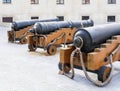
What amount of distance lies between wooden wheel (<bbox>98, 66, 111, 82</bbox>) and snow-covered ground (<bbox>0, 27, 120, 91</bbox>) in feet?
0.49

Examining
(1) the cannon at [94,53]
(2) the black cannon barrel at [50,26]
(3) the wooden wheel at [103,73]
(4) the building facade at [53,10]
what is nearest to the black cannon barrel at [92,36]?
(1) the cannon at [94,53]

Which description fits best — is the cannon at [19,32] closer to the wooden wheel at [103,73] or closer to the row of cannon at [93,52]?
the row of cannon at [93,52]

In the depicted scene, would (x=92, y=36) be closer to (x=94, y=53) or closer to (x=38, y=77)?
(x=94, y=53)

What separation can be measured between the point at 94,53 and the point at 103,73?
14.4 inches

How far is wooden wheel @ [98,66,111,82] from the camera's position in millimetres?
4992

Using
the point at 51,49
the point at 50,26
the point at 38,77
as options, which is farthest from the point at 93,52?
the point at 50,26

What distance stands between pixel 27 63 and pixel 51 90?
2.15 meters

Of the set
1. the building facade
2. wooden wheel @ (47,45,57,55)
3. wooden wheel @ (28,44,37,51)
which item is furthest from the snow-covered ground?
the building facade

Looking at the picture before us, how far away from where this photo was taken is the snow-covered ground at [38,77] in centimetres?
484

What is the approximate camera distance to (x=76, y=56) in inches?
210

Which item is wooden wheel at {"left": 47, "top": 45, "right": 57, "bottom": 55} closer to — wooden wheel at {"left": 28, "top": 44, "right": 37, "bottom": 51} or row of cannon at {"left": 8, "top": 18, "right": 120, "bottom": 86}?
wooden wheel at {"left": 28, "top": 44, "right": 37, "bottom": 51}

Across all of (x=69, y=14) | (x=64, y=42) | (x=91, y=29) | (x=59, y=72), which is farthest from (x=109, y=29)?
(x=69, y=14)

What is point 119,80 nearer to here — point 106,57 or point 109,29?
point 106,57

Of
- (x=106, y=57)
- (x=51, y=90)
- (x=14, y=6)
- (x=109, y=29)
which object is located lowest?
(x=51, y=90)
